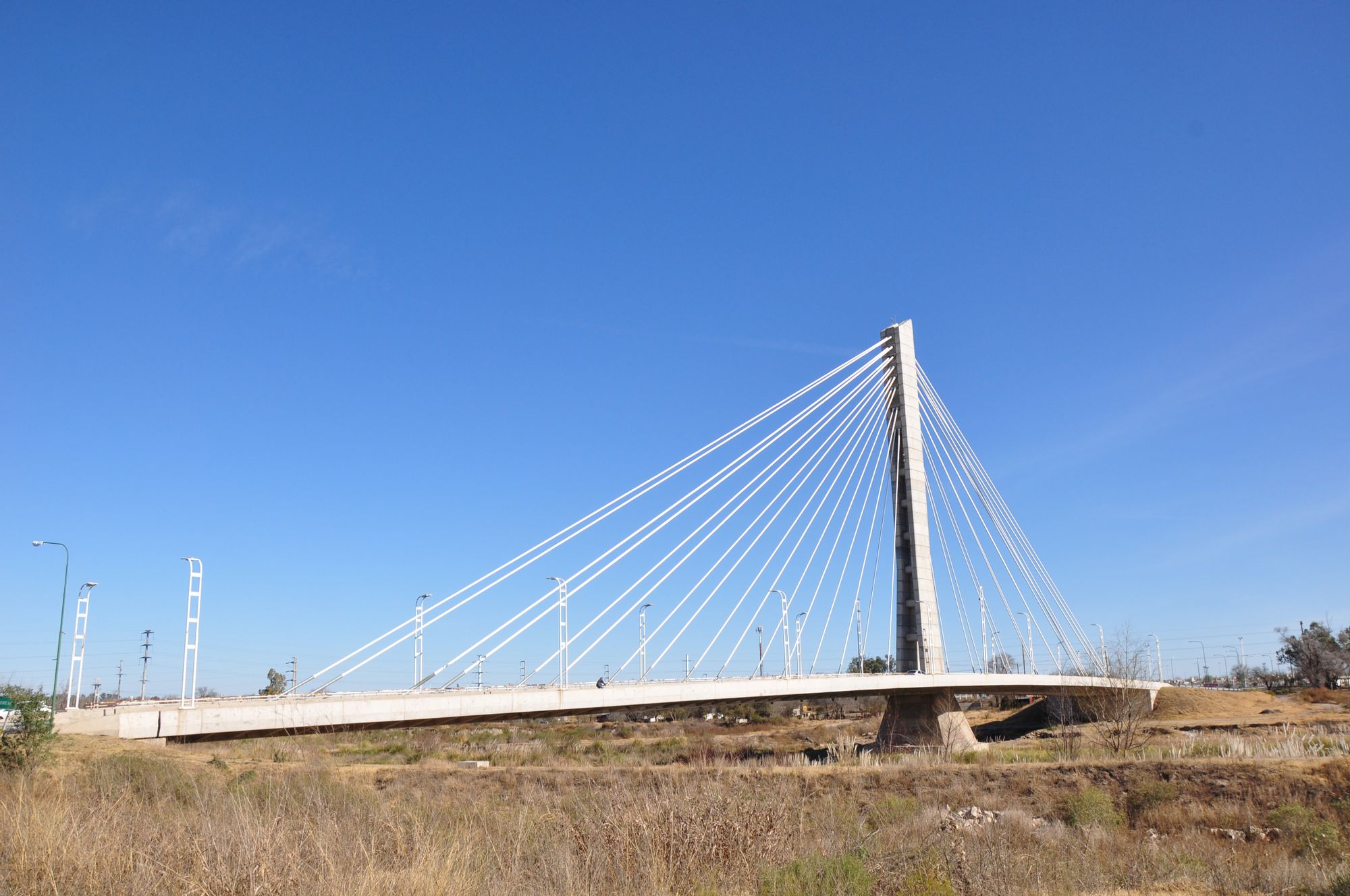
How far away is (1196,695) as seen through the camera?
52.6 m

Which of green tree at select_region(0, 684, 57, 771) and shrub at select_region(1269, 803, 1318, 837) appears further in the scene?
shrub at select_region(1269, 803, 1318, 837)

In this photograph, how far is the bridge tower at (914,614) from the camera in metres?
36.1

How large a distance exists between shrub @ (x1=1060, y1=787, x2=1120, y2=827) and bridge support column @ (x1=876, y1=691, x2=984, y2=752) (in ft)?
38.2

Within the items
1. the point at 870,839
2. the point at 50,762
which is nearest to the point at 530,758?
the point at 50,762

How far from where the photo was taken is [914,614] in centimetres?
3653

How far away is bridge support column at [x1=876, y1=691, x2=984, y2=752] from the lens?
36.4m

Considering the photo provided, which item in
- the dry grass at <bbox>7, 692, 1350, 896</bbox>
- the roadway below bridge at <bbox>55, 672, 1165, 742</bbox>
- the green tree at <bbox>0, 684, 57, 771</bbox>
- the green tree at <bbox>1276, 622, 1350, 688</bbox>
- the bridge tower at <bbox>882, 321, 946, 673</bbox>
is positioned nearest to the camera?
the dry grass at <bbox>7, 692, 1350, 896</bbox>

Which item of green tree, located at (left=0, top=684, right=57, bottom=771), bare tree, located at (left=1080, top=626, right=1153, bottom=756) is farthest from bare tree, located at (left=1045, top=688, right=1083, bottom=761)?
green tree, located at (left=0, top=684, right=57, bottom=771)

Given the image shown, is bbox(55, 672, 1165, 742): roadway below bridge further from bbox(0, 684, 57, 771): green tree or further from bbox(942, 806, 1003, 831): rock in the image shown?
bbox(942, 806, 1003, 831): rock

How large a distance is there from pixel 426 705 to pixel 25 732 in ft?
25.6

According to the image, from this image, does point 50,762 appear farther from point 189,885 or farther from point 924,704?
point 924,704

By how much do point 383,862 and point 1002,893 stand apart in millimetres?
6731

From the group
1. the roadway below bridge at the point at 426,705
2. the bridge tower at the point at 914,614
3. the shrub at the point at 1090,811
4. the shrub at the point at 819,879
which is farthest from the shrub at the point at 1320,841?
the bridge tower at the point at 914,614

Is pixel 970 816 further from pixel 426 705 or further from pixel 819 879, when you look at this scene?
pixel 819 879
